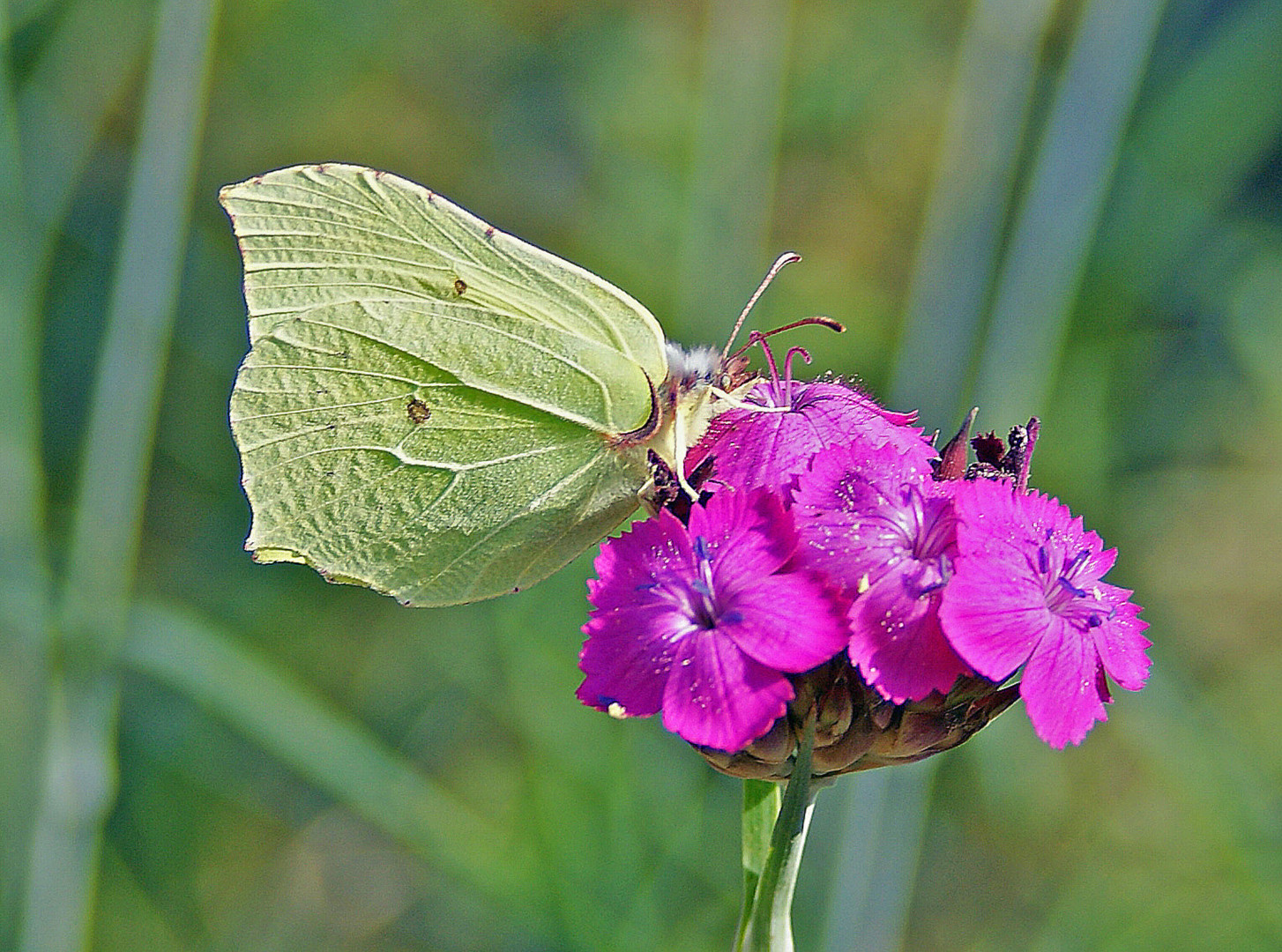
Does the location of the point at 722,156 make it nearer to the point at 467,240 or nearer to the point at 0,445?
the point at 467,240

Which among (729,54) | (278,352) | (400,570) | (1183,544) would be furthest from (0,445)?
(1183,544)

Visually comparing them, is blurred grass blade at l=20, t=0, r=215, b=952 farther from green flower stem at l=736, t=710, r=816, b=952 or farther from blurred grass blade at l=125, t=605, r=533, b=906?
green flower stem at l=736, t=710, r=816, b=952

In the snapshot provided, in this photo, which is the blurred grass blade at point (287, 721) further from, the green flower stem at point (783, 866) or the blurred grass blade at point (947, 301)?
the green flower stem at point (783, 866)

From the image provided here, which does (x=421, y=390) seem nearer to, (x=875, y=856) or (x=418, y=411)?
(x=418, y=411)

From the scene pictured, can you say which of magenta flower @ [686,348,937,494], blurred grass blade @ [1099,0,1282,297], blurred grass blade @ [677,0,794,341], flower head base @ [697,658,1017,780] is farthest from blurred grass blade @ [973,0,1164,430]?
flower head base @ [697,658,1017,780]

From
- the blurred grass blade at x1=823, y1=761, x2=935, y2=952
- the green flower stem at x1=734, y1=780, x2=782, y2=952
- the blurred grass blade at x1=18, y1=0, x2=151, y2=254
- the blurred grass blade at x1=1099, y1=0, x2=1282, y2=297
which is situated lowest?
the blurred grass blade at x1=823, y1=761, x2=935, y2=952

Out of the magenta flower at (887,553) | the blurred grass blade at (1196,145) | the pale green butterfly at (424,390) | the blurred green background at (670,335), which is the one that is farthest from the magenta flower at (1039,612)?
the blurred grass blade at (1196,145)
